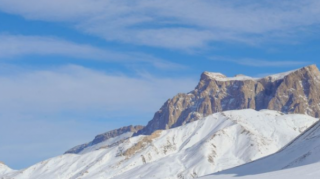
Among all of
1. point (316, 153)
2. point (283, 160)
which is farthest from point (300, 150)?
point (316, 153)

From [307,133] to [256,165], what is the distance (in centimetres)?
2467

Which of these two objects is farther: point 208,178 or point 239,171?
point 239,171

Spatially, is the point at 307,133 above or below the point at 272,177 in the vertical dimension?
above

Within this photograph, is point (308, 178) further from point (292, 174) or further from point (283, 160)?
point (283, 160)

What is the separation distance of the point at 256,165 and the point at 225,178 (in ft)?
142

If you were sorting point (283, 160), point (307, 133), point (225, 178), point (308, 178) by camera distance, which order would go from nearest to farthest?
point (308, 178) < point (225, 178) < point (283, 160) < point (307, 133)

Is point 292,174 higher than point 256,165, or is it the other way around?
point 256,165

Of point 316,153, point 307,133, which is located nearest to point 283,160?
point 316,153

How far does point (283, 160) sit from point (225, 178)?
4364 cm

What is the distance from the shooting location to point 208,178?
104750 millimetres

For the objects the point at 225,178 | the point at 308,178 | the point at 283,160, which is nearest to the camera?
the point at 308,178

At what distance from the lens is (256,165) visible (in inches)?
5615

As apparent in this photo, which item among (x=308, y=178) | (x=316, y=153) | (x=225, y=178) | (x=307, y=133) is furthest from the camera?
(x=307, y=133)

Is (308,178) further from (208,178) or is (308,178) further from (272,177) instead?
(208,178)
